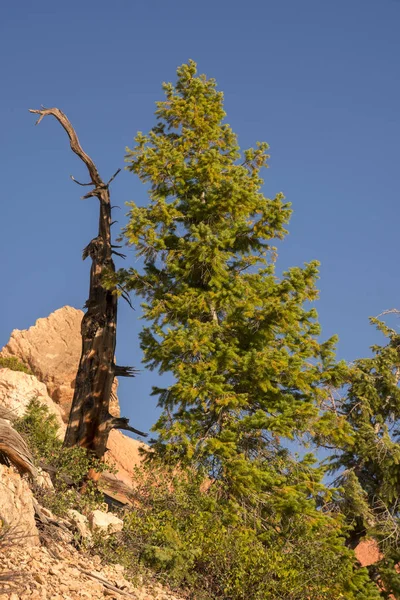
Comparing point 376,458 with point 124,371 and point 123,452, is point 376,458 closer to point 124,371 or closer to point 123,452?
point 124,371

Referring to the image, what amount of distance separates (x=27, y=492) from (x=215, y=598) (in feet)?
12.7

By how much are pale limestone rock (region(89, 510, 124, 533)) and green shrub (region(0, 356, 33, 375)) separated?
2329 cm

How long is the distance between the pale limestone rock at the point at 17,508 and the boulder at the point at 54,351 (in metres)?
24.4

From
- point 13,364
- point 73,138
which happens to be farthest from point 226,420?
point 13,364

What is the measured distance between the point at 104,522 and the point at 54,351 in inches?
1003

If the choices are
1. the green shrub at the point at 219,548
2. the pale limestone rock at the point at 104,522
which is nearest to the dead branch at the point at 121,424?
the green shrub at the point at 219,548

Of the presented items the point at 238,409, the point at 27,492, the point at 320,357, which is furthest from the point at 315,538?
the point at 27,492

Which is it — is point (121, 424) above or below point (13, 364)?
below

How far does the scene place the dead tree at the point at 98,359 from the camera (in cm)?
1756

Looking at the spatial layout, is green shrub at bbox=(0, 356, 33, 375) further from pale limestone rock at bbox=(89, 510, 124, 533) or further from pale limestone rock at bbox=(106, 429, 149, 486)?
pale limestone rock at bbox=(89, 510, 124, 533)

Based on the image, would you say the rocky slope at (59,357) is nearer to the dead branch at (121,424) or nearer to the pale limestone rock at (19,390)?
the pale limestone rock at (19,390)

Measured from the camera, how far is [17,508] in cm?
929

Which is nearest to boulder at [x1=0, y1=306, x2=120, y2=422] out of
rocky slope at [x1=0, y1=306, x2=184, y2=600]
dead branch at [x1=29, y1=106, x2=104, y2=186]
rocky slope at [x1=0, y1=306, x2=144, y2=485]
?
rocky slope at [x1=0, y1=306, x2=144, y2=485]

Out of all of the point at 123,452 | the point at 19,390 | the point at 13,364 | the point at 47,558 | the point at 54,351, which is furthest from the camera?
the point at 123,452
